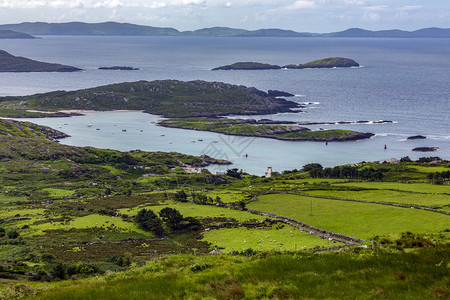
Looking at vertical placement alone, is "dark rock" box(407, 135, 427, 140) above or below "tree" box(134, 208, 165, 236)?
below

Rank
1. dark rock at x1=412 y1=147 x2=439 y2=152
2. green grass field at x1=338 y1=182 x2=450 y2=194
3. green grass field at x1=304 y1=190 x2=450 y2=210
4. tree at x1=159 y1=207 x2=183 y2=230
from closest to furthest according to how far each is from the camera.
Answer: tree at x1=159 y1=207 x2=183 y2=230
green grass field at x1=304 y1=190 x2=450 y2=210
green grass field at x1=338 y1=182 x2=450 y2=194
dark rock at x1=412 y1=147 x2=439 y2=152

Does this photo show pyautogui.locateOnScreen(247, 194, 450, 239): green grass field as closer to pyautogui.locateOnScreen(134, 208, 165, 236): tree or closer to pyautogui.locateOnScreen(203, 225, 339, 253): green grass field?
pyautogui.locateOnScreen(203, 225, 339, 253): green grass field

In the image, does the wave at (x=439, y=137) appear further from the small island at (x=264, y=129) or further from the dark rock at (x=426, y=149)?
the small island at (x=264, y=129)

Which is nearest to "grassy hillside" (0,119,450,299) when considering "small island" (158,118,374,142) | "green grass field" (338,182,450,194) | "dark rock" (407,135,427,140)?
"green grass field" (338,182,450,194)

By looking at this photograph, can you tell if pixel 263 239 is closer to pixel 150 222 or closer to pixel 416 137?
pixel 150 222

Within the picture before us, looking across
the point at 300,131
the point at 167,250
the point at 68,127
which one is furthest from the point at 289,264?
the point at 68,127

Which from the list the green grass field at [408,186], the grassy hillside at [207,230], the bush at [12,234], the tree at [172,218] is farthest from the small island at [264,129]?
the bush at [12,234]
